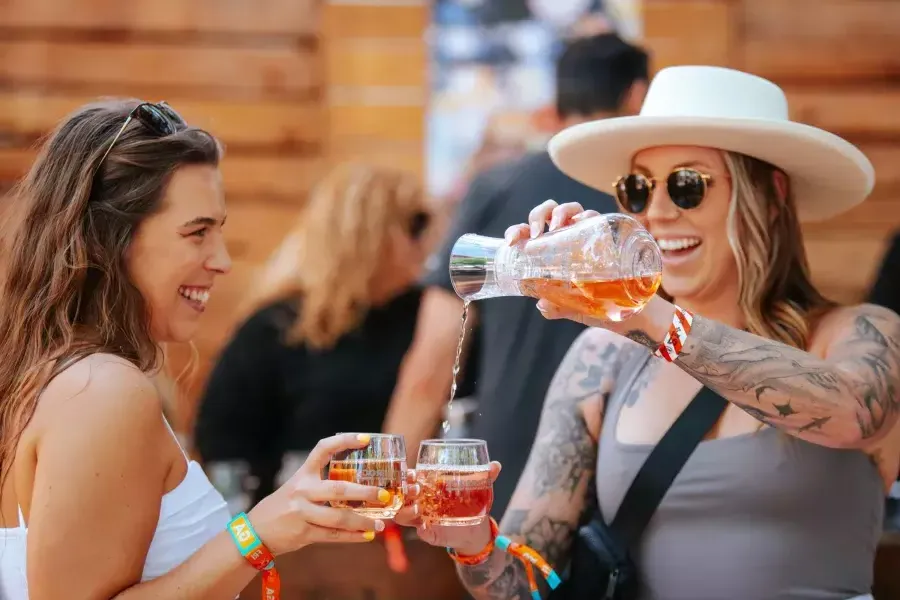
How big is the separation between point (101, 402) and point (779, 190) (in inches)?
61.3

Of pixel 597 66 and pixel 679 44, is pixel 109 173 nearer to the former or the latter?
pixel 597 66

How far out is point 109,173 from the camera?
6.28ft

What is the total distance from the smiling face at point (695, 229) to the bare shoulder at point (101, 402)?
1134 mm

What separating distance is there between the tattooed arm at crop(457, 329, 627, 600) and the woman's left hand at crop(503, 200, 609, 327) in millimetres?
539

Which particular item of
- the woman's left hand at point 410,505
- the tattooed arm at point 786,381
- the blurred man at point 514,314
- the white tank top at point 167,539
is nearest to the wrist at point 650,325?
the tattooed arm at point 786,381

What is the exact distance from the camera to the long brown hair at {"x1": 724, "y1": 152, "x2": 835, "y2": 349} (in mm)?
Answer: 2400

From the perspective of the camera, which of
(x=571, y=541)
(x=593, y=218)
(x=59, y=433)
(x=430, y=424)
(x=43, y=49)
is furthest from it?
A: (x=43, y=49)

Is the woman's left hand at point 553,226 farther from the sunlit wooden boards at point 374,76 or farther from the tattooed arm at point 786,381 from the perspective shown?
the sunlit wooden boards at point 374,76

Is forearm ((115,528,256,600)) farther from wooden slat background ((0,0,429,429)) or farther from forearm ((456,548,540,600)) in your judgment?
wooden slat background ((0,0,429,429))

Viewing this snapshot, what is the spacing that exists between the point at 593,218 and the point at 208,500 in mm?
817

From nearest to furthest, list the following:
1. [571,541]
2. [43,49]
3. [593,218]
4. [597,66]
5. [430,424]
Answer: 1. [593,218]
2. [571,541]
3. [597,66]
4. [430,424]
5. [43,49]

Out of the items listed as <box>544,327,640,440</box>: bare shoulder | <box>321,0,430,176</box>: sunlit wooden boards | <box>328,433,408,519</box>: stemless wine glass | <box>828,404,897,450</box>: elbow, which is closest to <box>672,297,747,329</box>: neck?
<box>544,327,640,440</box>: bare shoulder

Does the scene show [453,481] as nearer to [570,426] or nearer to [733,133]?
[570,426]

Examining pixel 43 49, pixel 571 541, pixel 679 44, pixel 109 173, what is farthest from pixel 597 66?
pixel 43 49
